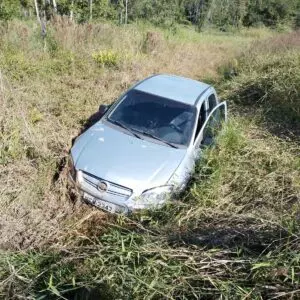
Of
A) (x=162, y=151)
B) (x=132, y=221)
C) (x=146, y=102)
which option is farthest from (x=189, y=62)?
(x=132, y=221)

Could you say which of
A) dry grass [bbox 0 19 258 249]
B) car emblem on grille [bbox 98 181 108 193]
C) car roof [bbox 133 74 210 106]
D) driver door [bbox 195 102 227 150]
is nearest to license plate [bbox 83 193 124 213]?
car emblem on grille [bbox 98 181 108 193]

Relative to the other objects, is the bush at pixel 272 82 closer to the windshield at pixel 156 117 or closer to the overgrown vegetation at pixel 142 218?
the overgrown vegetation at pixel 142 218

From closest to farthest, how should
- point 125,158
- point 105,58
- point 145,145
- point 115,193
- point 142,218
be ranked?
point 142,218
point 115,193
point 125,158
point 145,145
point 105,58

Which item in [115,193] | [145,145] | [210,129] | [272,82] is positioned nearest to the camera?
[115,193]

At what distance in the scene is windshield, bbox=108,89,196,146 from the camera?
15.8 ft

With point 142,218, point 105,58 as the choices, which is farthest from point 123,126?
point 105,58

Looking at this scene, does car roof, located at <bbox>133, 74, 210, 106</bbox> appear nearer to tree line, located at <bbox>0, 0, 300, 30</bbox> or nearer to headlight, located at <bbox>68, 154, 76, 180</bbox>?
headlight, located at <bbox>68, 154, 76, 180</bbox>

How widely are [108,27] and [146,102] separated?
6650 mm

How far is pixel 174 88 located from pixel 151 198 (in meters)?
2.17

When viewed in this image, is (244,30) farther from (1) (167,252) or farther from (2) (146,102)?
(1) (167,252)

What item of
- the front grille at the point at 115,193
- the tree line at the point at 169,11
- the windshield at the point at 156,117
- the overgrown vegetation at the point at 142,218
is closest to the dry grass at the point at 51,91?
the overgrown vegetation at the point at 142,218

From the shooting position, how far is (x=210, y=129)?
5.27 m

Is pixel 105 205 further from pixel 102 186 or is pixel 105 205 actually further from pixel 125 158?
pixel 125 158

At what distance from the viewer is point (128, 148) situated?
4539mm
